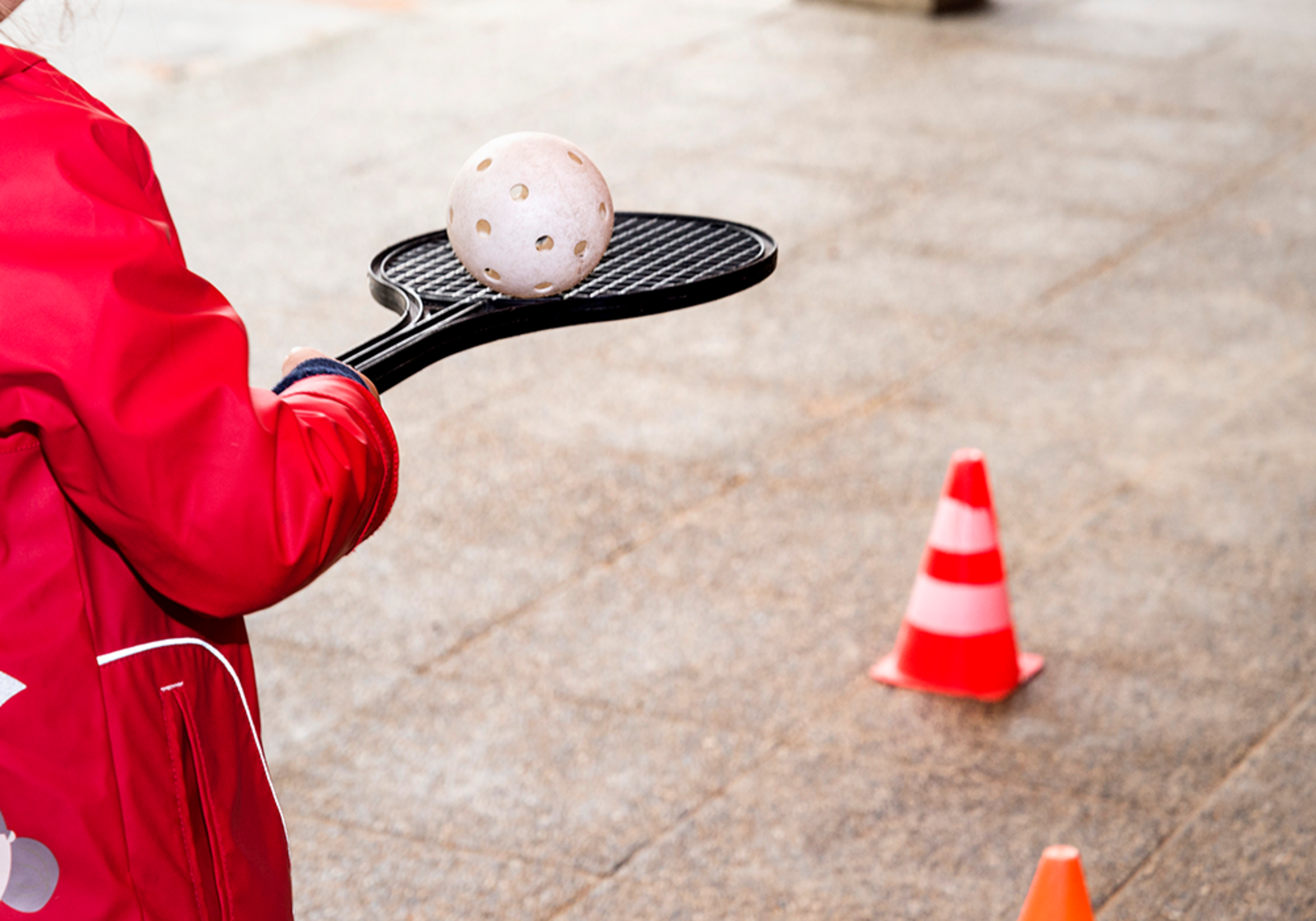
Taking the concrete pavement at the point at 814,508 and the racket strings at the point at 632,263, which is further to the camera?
the concrete pavement at the point at 814,508

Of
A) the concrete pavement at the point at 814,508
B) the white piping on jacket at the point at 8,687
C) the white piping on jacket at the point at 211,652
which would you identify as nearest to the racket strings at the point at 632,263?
the white piping on jacket at the point at 211,652

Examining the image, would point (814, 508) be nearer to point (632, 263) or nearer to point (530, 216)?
point (632, 263)

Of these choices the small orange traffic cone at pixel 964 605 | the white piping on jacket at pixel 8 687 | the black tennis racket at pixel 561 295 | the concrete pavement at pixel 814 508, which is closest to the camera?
the white piping on jacket at pixel 8 687

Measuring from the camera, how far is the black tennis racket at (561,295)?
194 cm

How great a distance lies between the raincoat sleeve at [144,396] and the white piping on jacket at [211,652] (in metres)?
0.10

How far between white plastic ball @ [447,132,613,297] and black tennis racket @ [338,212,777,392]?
34 millimetres

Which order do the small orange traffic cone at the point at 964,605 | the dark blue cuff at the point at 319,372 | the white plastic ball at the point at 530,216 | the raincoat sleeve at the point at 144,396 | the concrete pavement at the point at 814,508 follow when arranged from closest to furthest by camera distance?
the raincoat sleeve at the point at 144,396 → the dark blue cuff at the point at 319,372 → the white plastic ball at the point at 530,216 → the concrete pavement at the point at 814,508 → the small orange traffic cone at the point at 964,605

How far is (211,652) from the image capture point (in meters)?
1.69

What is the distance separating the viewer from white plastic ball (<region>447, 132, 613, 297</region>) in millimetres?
2115

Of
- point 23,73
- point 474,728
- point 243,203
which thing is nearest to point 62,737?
point 23,73

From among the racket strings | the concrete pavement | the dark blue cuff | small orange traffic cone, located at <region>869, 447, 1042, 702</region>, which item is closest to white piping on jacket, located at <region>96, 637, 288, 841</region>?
the dark blue cuff

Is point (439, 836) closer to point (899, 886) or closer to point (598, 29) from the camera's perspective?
point (899, 886)

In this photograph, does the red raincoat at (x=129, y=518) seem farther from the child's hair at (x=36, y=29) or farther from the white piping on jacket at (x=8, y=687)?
the child's hair at (x=36, y=29)

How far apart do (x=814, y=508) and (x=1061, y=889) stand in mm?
2287
